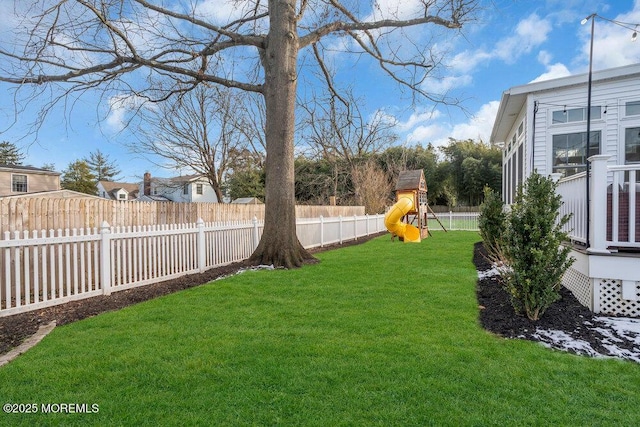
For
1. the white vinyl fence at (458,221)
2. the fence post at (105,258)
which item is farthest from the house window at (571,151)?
the white vinyl fence at (458,221)

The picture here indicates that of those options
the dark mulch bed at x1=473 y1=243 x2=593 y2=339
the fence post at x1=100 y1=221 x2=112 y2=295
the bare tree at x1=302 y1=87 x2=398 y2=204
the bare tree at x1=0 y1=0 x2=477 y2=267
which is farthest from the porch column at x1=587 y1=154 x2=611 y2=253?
the bare tree at x1=302 y1=87 x2=398 y2=204

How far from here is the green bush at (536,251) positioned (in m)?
3.75

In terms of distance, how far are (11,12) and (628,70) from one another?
41.4 feet

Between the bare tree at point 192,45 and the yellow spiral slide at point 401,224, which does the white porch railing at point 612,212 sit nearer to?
the bare tree at point 192,45

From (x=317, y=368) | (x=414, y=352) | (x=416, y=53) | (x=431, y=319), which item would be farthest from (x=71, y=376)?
(x=416, y=53)

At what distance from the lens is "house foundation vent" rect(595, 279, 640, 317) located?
396 centimetres

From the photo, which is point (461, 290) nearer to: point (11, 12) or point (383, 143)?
point (11, 12)

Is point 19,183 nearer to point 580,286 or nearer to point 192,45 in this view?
point 192,45

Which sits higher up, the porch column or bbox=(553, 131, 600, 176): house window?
bbox=(553, 131, 600, 176): house window

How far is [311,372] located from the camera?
2.58m

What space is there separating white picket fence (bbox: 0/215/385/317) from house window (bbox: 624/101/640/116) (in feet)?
29.8

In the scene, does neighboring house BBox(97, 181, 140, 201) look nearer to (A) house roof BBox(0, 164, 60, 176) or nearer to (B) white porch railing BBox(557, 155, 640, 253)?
(A) house roof BBox(0, 164, 60, 176)

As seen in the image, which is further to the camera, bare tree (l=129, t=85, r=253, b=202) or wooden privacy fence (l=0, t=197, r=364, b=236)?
bare tree (l=129, t=85, r=253, b=202)

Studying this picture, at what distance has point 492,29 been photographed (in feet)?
29.9
